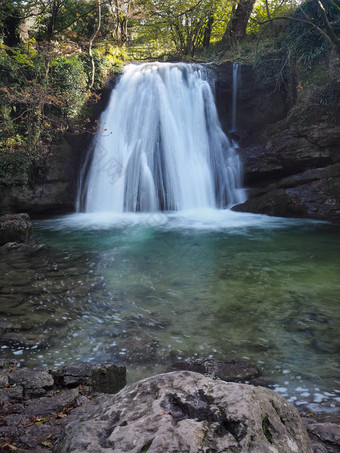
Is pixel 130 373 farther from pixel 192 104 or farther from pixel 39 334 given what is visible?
pixel 192 104

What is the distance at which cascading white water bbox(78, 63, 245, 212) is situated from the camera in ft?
44.7

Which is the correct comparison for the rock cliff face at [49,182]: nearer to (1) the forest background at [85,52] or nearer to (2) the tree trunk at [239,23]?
(1) the forest background at [85,52]

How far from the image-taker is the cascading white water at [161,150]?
13.6 meters

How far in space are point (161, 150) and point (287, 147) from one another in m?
5.15

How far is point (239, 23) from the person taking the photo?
18703 millimetres

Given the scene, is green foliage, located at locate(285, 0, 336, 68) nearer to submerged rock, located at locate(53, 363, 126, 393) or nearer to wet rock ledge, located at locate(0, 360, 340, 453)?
submerged rock, located at locate(53, 363, 126, 393)

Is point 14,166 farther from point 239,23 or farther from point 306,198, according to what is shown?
point 239,23

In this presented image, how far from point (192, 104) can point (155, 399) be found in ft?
48.7

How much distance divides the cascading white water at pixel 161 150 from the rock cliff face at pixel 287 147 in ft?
2.63

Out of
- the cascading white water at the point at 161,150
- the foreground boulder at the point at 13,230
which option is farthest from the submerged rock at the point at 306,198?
the foreground boulder at the point at 13,230

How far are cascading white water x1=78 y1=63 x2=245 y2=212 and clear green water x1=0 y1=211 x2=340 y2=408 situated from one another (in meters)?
4.44

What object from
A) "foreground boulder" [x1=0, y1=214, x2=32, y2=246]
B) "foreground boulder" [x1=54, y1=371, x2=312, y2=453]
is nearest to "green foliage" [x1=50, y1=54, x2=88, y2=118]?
"foreground boulder" [x1=0, y1=214, x2=32, y2=246]

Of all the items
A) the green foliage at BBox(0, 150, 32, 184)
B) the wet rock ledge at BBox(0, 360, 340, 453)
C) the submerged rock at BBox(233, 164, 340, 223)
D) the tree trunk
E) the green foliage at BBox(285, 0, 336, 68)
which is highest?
the tree trunk

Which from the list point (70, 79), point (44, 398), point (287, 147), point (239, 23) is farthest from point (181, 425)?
point (239, 23)
